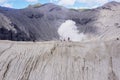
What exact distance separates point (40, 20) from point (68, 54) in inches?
2303

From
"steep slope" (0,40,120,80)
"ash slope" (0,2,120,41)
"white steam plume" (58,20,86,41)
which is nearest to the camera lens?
"steep slope" (0,40,120,80)

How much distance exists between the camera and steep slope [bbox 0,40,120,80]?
70.0 ft

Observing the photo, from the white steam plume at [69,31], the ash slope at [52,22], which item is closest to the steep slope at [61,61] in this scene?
the ash slope at [52,22]

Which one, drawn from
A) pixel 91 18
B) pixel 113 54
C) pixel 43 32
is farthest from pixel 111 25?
pixel 113 54

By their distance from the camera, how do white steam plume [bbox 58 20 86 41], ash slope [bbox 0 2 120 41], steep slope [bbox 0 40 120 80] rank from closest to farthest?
steep slope [bbox 0 40 120 80] < ash slope [bbox 0 2 120 41] < white steam plume [bbox 58 20 86 41]

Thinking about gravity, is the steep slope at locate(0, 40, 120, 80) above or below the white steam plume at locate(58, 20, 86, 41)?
above

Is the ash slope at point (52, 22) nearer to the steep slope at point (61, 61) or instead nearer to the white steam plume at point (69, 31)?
the white steam plume at point (69, 31)

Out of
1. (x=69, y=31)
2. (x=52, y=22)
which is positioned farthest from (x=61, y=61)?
(x=52, y=22)

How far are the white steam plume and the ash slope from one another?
1.12 metres

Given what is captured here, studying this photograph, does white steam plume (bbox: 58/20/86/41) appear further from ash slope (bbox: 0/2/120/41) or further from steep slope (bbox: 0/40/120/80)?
steep slope (bbox: 0/40/120/80)

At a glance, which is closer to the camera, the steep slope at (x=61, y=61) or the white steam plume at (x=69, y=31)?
the steep slope at (x=61, y=61)

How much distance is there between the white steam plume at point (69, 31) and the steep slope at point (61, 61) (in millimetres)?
47975

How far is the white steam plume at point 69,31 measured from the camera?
7374 cm

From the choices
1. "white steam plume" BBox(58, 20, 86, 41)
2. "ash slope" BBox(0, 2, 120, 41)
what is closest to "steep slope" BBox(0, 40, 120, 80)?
"ash slope" BBox(0, 2, 120, 41)
